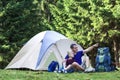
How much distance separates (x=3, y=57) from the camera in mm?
21938

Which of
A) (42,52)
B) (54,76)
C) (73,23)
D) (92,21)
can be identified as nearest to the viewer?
(54,76)

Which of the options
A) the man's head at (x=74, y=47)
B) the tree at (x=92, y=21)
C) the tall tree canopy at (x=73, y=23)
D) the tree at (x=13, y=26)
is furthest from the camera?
the tree at (x=92, y=21)

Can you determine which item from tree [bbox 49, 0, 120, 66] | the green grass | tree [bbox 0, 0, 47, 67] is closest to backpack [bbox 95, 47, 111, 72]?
the green grass

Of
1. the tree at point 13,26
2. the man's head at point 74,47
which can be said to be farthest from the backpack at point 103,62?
the tree at point 13,26

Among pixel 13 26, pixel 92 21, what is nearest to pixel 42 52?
pixel 13 26

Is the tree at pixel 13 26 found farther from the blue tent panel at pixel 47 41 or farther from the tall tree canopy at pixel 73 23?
the blue tent panel at pixel 47 41

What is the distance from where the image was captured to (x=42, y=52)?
44.6 ft

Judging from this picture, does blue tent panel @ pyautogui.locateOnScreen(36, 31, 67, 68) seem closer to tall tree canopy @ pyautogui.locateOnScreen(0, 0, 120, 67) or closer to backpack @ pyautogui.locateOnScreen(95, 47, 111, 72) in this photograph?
backpack @ pyautogui.locateOnScreen(95, 47, 111, 72)

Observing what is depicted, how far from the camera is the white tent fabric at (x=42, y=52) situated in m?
13.4

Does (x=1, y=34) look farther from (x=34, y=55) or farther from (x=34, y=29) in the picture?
(x=34, y=55)

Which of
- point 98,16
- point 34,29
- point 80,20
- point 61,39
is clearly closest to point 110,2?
point 98,16

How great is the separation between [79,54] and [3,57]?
37.8 ft

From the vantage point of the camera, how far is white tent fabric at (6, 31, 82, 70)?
13.4 meters

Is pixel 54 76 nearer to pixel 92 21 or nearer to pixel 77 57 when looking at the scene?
pixel 77 57
